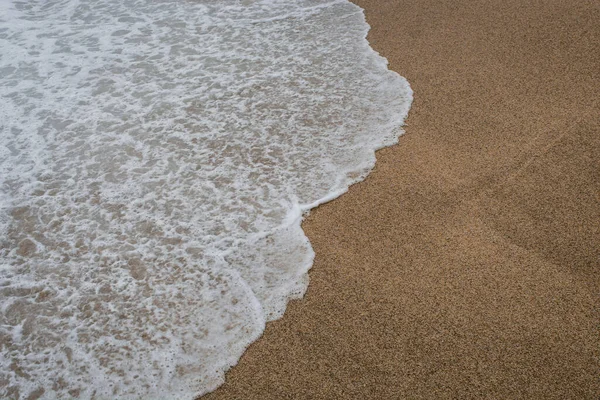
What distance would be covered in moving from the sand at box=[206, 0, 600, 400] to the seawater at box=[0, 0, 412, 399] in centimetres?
17

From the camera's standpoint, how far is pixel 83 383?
78.5 inches

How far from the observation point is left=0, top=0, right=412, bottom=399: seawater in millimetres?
2127

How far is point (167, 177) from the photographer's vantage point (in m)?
3.00

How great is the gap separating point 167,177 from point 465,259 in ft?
5.77

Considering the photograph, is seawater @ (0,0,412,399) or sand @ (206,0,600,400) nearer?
sand @ (206,0,600,400)

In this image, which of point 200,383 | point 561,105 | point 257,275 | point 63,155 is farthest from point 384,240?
point 63,155

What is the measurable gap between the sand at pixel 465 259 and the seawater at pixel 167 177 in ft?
0.56

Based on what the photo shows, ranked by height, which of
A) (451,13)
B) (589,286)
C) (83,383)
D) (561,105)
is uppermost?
(451,13)

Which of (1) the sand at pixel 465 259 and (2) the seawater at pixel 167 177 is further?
A: (2) the seawater at pixel 167 177

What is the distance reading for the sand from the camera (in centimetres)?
193

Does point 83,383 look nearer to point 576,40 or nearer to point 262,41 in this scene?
point 262,41

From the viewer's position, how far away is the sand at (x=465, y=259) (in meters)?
1.93

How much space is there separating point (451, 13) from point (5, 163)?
3.86 metres

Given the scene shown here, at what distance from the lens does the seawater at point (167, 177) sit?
2127 millimetres
